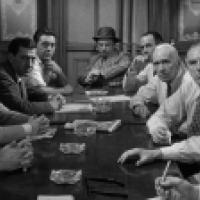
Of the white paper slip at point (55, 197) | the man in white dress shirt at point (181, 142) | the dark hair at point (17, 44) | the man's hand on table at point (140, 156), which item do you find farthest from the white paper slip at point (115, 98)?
the white paper slip at point (55, 197)

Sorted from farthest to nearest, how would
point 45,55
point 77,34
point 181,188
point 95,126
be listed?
point 77,34 < point 45,55 < point 95,126 < point 181,188

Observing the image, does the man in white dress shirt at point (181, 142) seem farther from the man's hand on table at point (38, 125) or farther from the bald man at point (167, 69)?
the man's hand on table at point (38, 125)

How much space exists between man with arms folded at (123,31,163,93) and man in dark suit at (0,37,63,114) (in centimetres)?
125

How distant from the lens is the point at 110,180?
1407mm

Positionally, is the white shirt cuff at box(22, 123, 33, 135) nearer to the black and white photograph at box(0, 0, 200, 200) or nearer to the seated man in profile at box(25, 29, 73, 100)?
the black and white photograph at box(0, 0, 200, 200)

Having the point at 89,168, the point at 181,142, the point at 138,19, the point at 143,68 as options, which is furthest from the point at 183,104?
the point at 138,19

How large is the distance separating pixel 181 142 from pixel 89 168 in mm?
533

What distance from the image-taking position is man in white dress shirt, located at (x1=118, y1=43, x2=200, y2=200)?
4.04ft

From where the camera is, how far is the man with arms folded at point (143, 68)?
13.9ft

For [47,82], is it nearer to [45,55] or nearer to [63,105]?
[45,55]

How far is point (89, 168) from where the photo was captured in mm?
1569

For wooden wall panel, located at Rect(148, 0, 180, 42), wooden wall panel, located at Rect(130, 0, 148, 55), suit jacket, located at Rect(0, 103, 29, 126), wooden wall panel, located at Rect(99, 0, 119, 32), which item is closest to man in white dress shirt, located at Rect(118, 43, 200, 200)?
suit jacket, located at Rect(0, 103, 29, 126)

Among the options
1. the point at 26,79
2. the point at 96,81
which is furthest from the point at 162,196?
the point at 96,81

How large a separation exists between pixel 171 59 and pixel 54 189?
1.70 meters
